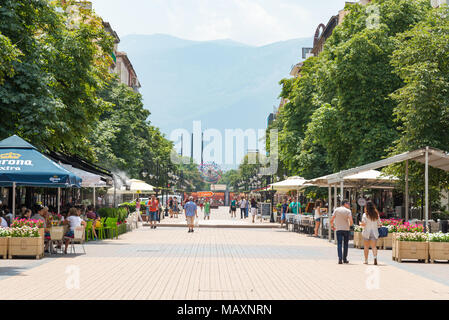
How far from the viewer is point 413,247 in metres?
19.5

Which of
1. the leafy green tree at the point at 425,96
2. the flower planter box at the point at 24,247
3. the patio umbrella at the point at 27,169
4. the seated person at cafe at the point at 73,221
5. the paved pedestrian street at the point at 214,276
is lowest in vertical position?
the paved pedestrian street at the point at 214,276

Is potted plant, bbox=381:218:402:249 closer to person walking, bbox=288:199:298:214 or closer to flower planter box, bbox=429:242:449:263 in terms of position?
flower planter box, bbox=429:242:449:263

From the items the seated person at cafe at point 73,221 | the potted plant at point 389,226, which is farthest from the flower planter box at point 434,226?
the seated person at cafe at point 73,221

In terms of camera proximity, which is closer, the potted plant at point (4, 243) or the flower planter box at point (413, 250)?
the potted plant at point (4, 243)

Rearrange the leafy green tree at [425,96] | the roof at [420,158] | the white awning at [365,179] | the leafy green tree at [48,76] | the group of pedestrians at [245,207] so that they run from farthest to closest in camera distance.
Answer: the group of pedestrians at [245,207], the white awning at [365,179], the leafy green tree at [425,96], the leafy green tree at [48,76], the roof at [420,158]

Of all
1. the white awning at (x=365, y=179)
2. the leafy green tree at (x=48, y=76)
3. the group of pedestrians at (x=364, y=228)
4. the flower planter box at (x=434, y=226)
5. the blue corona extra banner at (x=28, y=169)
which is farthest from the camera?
the white awning at (x=365, y=179)

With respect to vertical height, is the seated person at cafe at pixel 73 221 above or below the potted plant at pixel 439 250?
above

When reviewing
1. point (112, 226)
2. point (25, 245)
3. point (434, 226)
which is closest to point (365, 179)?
point (434, 226)

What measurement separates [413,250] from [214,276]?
282 inches

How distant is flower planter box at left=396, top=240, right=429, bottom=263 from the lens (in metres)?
19.4

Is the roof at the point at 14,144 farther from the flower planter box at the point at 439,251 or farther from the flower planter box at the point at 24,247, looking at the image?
the flower planter box at the point at 439,251

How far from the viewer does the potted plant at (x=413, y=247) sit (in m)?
19.4

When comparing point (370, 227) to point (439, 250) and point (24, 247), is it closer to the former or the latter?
point (439, 250)

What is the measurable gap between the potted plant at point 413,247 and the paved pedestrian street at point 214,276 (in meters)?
0.55
